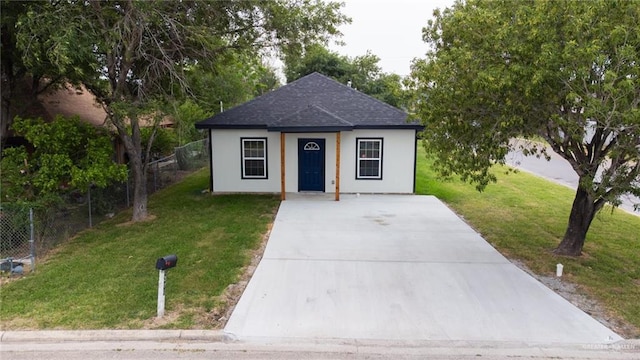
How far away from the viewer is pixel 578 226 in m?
9.65

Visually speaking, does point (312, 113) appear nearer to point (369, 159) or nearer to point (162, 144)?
point (369, 159)

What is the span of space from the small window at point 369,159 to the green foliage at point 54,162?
8501mm

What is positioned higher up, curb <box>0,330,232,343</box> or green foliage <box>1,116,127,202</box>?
green foliage <box>1,116,127,202</box>

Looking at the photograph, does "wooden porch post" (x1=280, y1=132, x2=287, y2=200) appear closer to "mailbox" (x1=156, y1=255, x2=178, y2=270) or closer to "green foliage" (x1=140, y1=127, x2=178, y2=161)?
"green foliage" (x1=140, y1=127, x2=178, y2=161)

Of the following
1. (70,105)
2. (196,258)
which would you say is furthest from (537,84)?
(70,105)

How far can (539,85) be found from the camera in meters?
7.02

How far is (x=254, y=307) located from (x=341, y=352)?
6.02ft

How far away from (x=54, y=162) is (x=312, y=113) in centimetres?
843

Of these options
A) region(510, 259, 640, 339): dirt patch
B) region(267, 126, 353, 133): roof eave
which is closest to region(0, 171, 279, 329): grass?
region(267, 126, 353, 133): roof eave

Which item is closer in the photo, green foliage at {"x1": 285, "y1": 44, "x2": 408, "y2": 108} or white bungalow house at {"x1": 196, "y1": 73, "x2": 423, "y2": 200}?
white bungalow house at {"x1": 196, "y1": 73, "x2": 423, "y2": 200}

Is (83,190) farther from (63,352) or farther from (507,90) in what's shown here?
(507,90)

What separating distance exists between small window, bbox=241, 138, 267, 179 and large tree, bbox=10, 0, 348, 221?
13.2 ft

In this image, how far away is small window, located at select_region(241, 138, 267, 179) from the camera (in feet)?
54.2

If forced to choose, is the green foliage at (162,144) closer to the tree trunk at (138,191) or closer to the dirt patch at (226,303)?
the tree trunk at (138,191)
